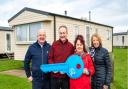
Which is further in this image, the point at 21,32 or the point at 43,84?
the point at 21,32

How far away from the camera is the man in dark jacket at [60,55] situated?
441 centimetres

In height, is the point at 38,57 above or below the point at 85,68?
above

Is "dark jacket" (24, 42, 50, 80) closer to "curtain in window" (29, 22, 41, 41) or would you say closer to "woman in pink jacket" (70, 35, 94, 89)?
"woman in pink jacket" (70, 35, 94, 89)

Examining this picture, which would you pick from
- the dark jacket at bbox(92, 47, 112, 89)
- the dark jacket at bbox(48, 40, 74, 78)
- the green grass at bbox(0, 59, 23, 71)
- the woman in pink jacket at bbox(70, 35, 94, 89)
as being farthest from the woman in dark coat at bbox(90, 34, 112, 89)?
the green grass at bbox(0, 59, 23, 71)

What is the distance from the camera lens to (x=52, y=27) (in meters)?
14.4

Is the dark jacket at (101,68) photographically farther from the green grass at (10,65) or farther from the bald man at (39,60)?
the green grass at (10,65)

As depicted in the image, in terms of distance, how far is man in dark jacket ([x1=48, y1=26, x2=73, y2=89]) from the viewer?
14.5 feet

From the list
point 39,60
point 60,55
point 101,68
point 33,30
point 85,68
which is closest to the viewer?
point 85,68

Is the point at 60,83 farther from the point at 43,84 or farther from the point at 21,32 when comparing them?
the point at 21,32

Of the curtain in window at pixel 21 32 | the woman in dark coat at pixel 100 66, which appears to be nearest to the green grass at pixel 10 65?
the curtain in window at pixel 21 32

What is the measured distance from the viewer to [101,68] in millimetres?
4516

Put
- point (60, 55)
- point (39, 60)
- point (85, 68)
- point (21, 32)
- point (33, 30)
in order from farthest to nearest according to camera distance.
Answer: point (21, 32)
point (33, 30)
point (39, 60)
point (60, 55)
point (85, 68)

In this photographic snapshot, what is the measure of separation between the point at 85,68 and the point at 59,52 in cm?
55

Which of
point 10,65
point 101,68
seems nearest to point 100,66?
point 101,68
